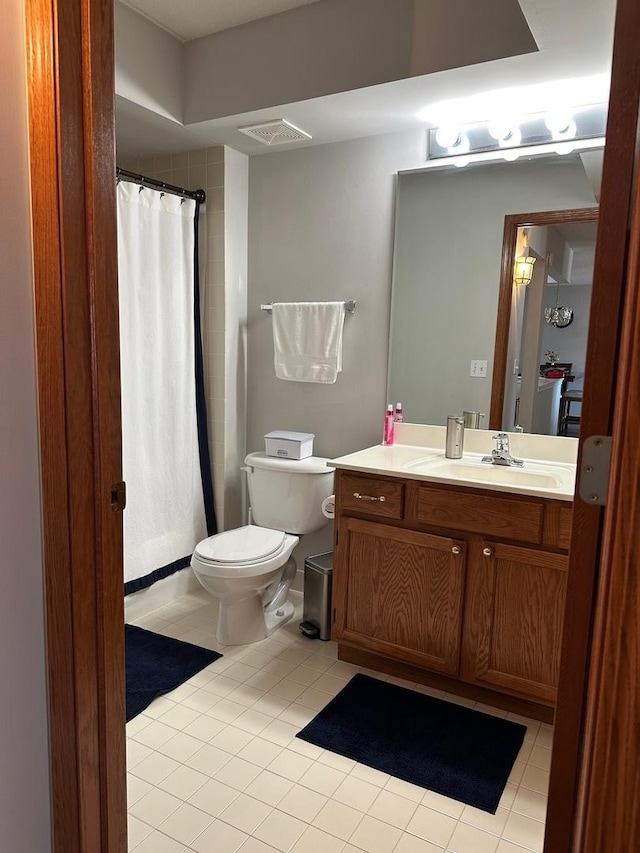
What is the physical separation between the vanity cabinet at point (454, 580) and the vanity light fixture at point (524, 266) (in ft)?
3.06

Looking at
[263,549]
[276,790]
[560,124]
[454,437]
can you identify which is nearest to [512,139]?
[560,124]

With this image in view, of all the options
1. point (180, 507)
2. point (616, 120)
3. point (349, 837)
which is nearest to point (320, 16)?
point (616, 120)

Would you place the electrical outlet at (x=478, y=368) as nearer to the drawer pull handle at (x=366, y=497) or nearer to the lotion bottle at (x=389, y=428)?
the lotion bottle at (x=389, y=428)

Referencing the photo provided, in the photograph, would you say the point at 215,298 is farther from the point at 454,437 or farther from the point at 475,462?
the point at 475,462

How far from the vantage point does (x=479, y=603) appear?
2.12m

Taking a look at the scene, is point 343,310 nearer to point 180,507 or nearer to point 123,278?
point 123,278

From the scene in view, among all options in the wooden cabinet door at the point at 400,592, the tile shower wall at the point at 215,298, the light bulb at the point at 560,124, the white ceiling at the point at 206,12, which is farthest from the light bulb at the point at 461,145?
the wooden cabinet door at the point at 400,592

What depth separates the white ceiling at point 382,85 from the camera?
175 cm

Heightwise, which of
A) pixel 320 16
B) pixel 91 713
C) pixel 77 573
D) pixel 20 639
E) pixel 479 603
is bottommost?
pixel 479 603

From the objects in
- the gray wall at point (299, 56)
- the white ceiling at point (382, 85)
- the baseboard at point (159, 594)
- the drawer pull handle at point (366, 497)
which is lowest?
the baseboard at point (159, 594)

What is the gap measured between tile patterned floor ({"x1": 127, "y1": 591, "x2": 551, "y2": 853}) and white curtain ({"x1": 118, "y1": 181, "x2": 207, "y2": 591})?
0.78 metres

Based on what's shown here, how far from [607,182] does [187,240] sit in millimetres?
2448

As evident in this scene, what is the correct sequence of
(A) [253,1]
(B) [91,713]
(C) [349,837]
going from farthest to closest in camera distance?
1. (A) [253,1]
2. (C) [349,837]
3. (B) [91,713]

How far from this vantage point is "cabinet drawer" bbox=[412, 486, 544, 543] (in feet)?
6.62
